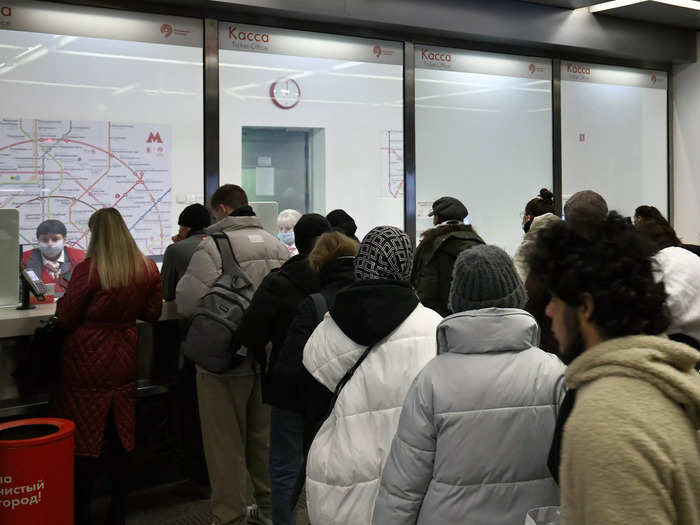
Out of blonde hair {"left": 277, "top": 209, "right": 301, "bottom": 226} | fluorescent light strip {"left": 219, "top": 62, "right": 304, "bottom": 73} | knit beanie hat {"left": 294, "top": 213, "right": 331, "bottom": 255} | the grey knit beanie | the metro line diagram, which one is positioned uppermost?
fluorescent light strip {"left": 219, "top": 62, "right": 304, "bottom": 73}

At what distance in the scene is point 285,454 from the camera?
3234mm

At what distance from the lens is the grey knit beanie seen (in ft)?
6.26

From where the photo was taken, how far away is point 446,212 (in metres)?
4.60

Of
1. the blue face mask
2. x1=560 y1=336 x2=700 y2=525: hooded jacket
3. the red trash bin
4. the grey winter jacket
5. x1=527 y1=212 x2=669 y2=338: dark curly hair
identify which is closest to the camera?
x1=560 y1=336 x2=700 y2=525: hooded jacket

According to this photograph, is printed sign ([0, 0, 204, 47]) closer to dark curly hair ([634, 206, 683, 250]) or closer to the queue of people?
the queue of people

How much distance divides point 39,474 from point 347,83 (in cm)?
441

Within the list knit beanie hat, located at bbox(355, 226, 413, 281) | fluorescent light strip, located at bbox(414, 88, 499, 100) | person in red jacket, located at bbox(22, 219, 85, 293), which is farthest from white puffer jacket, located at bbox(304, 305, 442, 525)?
fluorescent light strip, located at bbox(414, 88, 499, 100)

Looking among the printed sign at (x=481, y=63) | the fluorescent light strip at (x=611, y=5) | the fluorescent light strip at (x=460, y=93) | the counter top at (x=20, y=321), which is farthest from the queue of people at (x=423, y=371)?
the fluorescent light strip at (x=611, y=5)

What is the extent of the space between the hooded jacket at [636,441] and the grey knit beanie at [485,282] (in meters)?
0.68

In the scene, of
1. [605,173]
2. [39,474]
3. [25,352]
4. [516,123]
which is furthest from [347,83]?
[39,474]

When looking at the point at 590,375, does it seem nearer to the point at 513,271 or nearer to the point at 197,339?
the point at 513,271

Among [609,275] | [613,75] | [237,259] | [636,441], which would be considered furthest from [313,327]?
[613,75]

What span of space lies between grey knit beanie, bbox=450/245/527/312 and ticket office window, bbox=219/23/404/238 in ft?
14.0

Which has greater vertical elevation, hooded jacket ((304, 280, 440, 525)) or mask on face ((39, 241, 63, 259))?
mask on face ((39, 241, 63, 259))
